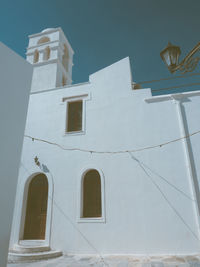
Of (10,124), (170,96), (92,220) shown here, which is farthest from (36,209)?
(170,96)

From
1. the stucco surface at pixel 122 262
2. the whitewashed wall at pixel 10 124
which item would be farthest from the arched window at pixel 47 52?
the stucco surface at pixel 122 262

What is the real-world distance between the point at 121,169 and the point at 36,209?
3.92 meters

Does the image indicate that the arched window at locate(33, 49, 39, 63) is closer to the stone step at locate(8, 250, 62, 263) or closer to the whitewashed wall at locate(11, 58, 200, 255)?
the whitewashed wall at locate(11, 58, 200, 255)

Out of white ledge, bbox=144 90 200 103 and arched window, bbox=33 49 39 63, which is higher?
arched window, bbox=33 49 39 63

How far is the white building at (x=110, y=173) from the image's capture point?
676cm

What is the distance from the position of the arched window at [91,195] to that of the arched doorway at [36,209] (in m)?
1.69

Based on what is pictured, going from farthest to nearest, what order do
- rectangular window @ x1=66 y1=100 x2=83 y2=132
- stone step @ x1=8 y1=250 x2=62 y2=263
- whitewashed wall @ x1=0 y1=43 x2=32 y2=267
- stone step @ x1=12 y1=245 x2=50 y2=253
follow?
rectangular window @ x1=66 y1=100 x2=83 y2=132 < stone step @ x1=12 y1=245 x2=50 y2=253 < stone step @ x1=8 y1=250 x2=62 y2=263 < whitewashed wall @ x1=0 y1=43 x2=32 y2=267

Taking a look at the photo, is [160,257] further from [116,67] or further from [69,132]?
[116,67]

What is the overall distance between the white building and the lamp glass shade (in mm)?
4179

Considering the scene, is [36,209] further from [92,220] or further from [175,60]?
[175,60]

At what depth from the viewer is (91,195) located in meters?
7.83

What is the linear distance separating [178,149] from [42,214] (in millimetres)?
5971

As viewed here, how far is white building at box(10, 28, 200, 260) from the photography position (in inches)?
266

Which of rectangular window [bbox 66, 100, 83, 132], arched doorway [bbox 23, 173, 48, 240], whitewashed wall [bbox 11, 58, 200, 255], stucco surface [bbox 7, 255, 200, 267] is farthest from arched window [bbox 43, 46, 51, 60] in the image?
stucco surface [bbox 7, 255, 200, 267]
